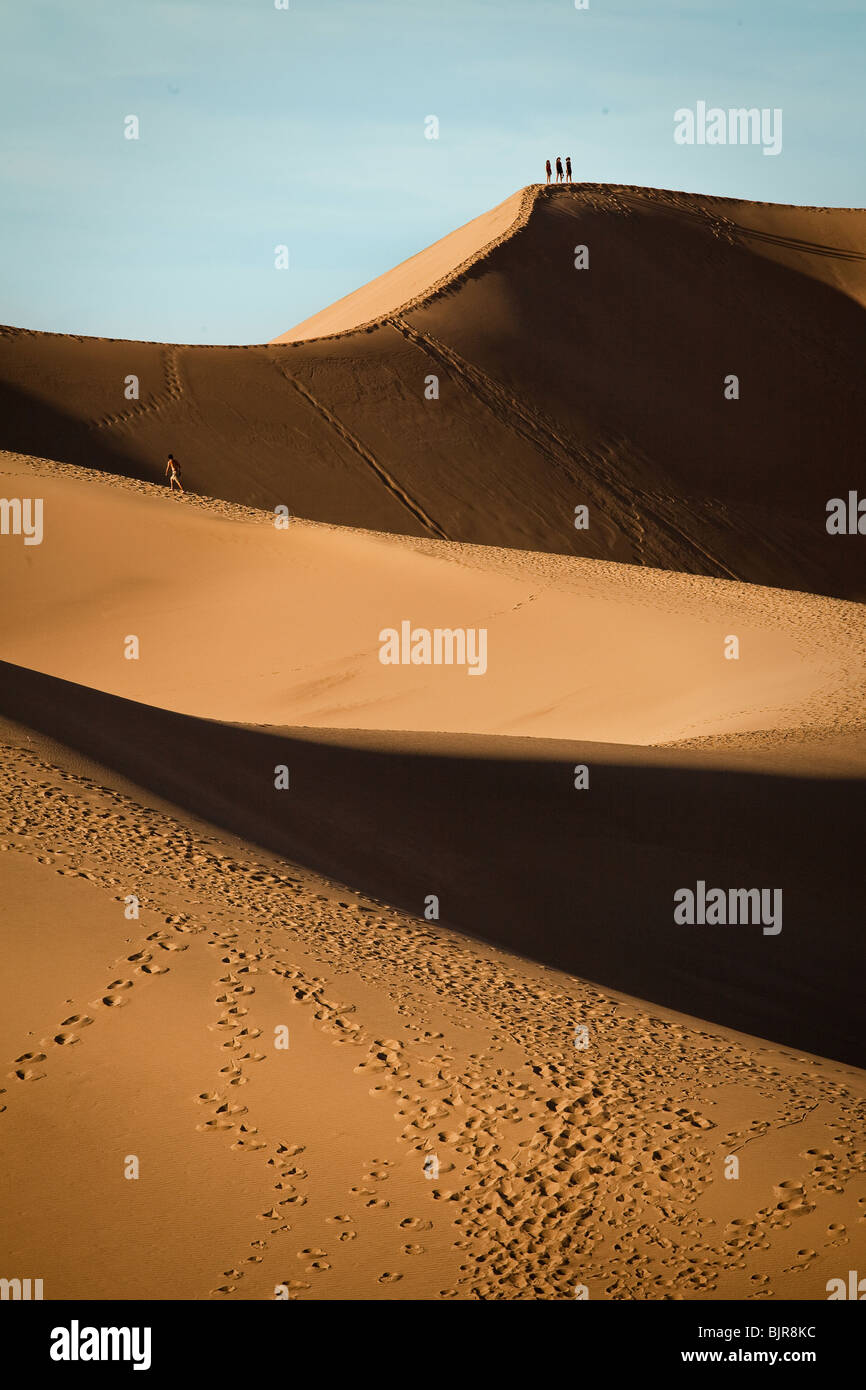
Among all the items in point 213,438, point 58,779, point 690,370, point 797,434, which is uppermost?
point 690,370

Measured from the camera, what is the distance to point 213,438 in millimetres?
26672

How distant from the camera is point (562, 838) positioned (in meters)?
8.16

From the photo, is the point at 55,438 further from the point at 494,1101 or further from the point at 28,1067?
the point at 494,1101

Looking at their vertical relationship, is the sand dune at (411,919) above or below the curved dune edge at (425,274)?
below

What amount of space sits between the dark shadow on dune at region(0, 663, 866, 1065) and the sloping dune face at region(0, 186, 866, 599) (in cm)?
1705

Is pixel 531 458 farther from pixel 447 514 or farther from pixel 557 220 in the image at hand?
pixel 557 220

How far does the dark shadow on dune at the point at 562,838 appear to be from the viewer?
6863mm

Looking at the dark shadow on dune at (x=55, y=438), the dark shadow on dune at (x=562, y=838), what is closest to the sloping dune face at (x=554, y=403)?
the dark shadow on dune at (x=55, y=438)

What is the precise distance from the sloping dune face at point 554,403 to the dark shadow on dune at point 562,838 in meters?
17.0

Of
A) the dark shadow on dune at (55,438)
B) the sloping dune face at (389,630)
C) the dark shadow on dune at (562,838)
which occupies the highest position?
the dark shadow on dune at (55,438)

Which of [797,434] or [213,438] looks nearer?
[213,438]

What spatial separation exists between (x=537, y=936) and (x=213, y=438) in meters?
21.7

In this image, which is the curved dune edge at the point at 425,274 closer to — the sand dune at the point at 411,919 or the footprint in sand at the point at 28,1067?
the sand dune at the point at 411,919
